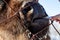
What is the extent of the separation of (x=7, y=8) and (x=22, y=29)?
0.48ft

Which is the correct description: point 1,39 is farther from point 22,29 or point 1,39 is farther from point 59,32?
point 59,32

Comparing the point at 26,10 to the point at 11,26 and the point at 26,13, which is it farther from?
the point at 11,26

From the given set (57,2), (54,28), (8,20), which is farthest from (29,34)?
(57,2)

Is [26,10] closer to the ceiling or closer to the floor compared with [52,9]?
closer to the ceiling

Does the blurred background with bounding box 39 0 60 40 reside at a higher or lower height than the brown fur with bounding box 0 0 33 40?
lower

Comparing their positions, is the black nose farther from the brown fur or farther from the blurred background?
the blurred background

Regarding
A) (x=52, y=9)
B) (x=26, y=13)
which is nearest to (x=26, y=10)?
(x=26, y=13)

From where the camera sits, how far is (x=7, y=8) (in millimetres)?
1126

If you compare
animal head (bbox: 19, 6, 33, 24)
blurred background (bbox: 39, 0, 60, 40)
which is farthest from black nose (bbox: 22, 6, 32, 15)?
blurred background (bbox: 39, 0, 60, 40)

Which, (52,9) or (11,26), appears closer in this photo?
(11,26)

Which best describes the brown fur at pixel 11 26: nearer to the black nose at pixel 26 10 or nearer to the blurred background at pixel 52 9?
the black nose at pixel 26 10

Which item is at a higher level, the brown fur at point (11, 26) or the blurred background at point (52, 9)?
the brown fur at point (11, 26)

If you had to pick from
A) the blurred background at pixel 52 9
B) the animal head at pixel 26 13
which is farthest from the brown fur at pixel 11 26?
the blurred background at pixel 52 9

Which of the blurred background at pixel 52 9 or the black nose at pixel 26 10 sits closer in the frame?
the black nose at pixel 26 10
